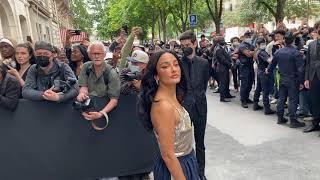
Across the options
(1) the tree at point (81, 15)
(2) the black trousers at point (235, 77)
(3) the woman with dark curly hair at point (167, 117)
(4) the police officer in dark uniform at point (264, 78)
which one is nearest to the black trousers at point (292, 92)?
(4) the police officer in dark uniform at point (264, 78)

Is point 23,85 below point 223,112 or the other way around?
the other way around

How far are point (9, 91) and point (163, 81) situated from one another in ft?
7.36

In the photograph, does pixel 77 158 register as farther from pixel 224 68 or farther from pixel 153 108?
pixel 224 68

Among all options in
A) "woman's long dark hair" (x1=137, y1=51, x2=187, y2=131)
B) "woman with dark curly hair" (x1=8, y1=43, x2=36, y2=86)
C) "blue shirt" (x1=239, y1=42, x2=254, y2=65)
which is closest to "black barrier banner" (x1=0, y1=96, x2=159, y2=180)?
"woman with dark curly hair" (x1=8, y1=43, x2=36, y2=86)

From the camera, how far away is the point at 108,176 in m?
4.46

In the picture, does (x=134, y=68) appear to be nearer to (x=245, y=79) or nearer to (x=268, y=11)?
(x=245, y=79)

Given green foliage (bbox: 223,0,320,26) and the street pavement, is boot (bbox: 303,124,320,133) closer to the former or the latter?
the street pavement

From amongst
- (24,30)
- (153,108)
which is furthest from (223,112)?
(24,30)

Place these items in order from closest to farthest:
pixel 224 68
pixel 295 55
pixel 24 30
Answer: pixel 295 55
pixel 224 68
pixel 24 30

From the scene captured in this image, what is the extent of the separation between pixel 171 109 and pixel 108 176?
2.40m

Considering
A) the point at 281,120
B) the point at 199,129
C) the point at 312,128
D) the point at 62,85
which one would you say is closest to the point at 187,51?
the point at 199,129

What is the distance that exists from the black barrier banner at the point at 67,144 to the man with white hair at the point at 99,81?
0.40 feet

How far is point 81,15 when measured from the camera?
78.2 metres

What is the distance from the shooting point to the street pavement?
480 centimetres
